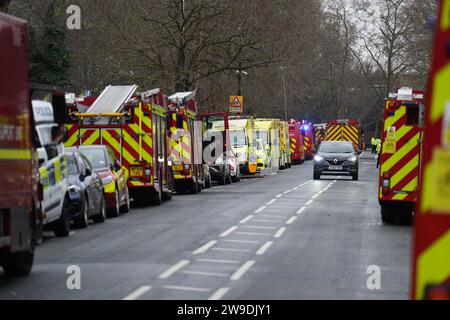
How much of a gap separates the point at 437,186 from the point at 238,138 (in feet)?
151

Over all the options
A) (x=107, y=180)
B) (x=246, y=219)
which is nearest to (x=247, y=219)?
(x=246, y=219)

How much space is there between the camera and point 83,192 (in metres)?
21.1

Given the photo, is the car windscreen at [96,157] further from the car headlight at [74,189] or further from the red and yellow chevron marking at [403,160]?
the red and yellow chevron marking at [403,160]

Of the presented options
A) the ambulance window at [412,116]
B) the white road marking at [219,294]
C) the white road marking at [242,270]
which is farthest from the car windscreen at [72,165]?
the white road marking at [219,294]

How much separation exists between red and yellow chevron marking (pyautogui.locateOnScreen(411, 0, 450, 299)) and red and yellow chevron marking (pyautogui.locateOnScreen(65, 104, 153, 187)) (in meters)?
23.3

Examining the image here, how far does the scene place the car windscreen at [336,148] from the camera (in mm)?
48562

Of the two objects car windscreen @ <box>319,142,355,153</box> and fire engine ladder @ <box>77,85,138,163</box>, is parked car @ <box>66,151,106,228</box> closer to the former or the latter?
fire engine ladder @ <box>77,85,138,163</box>

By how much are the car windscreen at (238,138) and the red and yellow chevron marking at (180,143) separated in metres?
15.3

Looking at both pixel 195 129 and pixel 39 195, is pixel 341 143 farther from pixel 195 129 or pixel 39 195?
pixel 39 195

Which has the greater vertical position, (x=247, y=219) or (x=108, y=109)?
(x=108, y=109)

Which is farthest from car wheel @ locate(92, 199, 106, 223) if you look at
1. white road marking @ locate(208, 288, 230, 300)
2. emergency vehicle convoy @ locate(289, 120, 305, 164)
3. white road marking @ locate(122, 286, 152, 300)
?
emergency vehicle convoy @ locate(289, 120, 305, 164)

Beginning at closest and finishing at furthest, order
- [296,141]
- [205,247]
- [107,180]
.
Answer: [205,247] → [107,180] → [296,141]

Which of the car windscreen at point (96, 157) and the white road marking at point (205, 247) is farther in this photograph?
the car windscreen at point (96, 157)

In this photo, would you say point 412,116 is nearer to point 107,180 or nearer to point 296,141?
point 107,180
